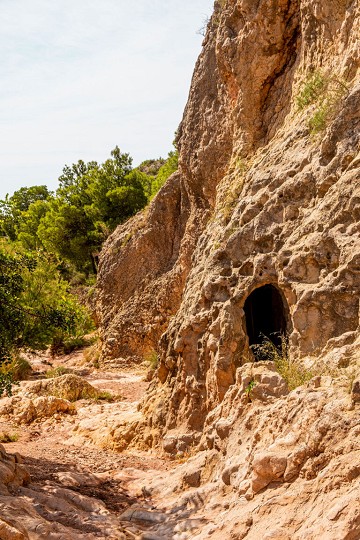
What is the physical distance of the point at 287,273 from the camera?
9117 mm

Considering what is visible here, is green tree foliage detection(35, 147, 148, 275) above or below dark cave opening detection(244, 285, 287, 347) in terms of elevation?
above

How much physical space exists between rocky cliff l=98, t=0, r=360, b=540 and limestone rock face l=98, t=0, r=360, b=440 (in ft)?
0.09

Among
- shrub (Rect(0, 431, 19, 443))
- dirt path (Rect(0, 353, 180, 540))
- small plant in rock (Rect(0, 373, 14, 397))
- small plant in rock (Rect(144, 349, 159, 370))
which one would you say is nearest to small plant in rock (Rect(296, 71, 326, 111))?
dirt path (Rect(0, 353, 180, 540))

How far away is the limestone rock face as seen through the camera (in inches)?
335

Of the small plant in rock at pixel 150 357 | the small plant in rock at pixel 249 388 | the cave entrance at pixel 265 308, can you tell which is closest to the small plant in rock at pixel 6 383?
the small plant in rock at pixel 249 388

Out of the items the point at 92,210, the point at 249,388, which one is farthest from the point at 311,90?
the point at 92,210

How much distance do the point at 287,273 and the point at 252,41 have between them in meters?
6.34

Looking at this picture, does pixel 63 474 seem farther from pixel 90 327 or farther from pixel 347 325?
pixel 90 327

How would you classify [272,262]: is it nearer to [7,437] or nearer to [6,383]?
[6,383]

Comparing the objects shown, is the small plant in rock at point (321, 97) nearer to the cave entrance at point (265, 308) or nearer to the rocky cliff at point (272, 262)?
the rocky cliff at point (272, 262)

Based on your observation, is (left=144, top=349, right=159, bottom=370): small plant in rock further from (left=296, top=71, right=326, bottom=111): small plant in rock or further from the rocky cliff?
(left=296, top=71, right=326, bottom=111): small plant in rock

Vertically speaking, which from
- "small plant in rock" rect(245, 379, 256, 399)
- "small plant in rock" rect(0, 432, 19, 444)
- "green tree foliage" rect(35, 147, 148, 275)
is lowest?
"small plant in rock" rect(0, 432, 19, 444)

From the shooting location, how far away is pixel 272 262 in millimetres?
9594

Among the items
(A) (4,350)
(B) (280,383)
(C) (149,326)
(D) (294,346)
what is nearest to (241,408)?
(B) (280,383)
